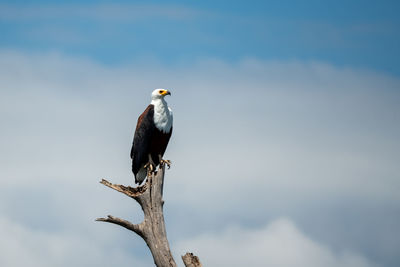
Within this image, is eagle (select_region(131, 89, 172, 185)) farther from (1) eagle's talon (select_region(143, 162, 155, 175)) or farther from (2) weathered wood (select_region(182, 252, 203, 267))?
(2) weathered wood (select_region(182, 252, 203, 267))

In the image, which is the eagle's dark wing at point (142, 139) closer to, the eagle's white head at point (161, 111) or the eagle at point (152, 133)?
the eagle at point (152, 133)

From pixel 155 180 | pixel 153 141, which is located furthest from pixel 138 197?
pixel 153 141

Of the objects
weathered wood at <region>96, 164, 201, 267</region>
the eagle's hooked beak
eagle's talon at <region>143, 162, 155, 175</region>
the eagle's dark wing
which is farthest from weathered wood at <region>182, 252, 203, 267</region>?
the eagle's hooked beak

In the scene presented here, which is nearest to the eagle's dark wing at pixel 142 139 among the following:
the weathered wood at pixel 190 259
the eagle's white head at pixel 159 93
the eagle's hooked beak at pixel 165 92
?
the eagle's white head at pixel 159 93

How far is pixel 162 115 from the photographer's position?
44.7ft

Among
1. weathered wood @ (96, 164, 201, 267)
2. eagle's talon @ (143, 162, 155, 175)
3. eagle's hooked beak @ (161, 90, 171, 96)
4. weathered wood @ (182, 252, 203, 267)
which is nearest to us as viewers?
weathered wood @ (182, 252, 203, 267)

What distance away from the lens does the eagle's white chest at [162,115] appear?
1358 cm

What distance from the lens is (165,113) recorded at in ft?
44.8

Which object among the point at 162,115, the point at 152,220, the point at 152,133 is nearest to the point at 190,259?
the point at 152,220

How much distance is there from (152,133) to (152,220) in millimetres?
2766

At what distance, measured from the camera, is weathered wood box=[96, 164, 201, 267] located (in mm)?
10922

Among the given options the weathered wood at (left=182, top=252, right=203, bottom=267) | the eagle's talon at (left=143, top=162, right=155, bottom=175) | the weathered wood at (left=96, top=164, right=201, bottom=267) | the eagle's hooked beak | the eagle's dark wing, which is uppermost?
the eagle's hooked beak

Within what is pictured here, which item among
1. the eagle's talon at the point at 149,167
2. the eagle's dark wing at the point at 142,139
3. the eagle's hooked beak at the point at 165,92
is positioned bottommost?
the eagle's talon at the point at 149,167

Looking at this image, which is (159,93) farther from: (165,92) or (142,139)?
(142,139)
